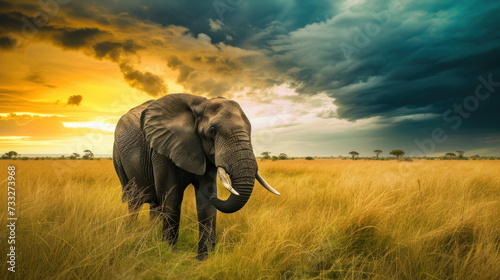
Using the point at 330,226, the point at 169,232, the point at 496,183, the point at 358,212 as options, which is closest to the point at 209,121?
the point at 169,232

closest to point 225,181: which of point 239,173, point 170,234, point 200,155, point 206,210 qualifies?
point 239,173

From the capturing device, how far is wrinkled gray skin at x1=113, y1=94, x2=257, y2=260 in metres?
3.73

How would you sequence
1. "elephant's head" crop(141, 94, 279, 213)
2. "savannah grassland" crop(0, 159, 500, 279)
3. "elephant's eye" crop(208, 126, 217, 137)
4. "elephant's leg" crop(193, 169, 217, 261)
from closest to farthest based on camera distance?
"savannah grassland" crop(0, 159, 500, 279) → "elephant's head" crop(141, 94, 279, 213) → "elephant's eye" crop(208, 126, 217, 137) → "elephant's leg" crop(193, 169, 217, 261)

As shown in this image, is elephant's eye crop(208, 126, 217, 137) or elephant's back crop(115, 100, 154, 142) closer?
elephant's eye crop(208, 126, 217, 137)

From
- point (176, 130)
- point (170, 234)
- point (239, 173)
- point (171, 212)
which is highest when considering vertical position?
point (176, 130)

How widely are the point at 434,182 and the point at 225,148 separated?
7094 mm

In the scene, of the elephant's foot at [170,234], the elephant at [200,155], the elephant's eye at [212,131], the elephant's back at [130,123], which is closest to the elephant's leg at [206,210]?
the elephant at [200,155]

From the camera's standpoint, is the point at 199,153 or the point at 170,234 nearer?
the point at 199,153

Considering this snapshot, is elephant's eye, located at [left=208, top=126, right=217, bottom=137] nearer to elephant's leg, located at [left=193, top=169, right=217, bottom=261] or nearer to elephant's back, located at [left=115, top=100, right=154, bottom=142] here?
elephant's leg, located at [left=193, top=169, right=217, bottom=261]

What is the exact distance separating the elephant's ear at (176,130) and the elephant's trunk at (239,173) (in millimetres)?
527

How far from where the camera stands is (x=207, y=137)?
4043 millimetres

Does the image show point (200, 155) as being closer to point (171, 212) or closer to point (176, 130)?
point (176, 130)

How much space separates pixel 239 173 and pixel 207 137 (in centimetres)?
76

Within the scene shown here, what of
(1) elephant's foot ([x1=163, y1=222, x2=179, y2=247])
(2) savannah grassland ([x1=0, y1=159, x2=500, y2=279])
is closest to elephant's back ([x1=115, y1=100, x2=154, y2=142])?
(2) savannah grassland ([x1=0, y1=159, x2=500, y2=279])
